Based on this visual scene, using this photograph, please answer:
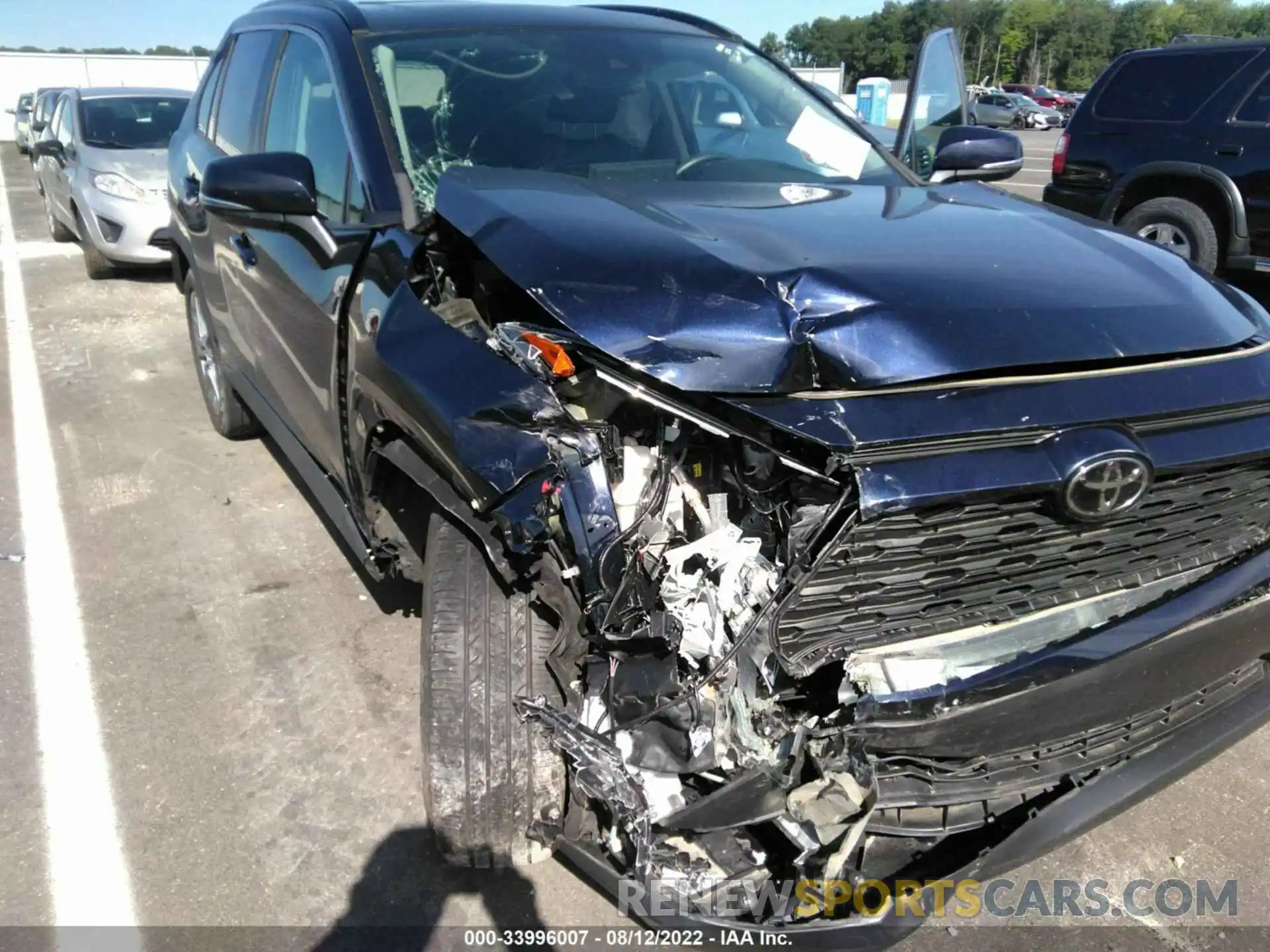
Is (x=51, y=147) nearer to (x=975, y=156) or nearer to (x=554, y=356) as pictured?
(x=975, y=156)

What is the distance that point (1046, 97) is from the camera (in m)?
47.5

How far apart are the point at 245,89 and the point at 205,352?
143cm

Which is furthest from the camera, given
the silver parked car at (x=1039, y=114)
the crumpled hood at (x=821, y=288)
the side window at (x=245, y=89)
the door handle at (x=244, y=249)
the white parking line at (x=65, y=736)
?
the silver parked car at (x=1039, y=114)

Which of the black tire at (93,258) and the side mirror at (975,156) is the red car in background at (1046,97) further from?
the side mirror at (975,156)

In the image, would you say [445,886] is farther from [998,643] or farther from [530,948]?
[998,643]

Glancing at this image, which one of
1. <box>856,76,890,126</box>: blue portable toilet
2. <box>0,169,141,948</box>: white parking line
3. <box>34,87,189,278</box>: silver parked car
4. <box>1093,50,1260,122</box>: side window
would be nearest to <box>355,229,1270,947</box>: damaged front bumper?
<box>0,169,141,948</box>: white parking line

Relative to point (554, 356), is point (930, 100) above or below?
above

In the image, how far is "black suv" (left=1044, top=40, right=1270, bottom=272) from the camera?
6.77 m

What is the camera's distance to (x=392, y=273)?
7.82ft

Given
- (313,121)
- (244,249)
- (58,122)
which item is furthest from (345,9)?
(58,122)

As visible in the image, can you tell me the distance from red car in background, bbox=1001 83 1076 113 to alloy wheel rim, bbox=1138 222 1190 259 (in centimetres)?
4036

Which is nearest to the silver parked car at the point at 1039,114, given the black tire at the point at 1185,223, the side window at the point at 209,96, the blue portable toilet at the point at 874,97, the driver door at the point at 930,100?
the blue portable toilet at the point at 874,97

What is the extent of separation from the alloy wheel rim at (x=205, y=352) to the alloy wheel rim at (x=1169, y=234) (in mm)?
6277

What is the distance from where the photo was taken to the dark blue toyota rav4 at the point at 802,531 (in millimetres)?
1751
